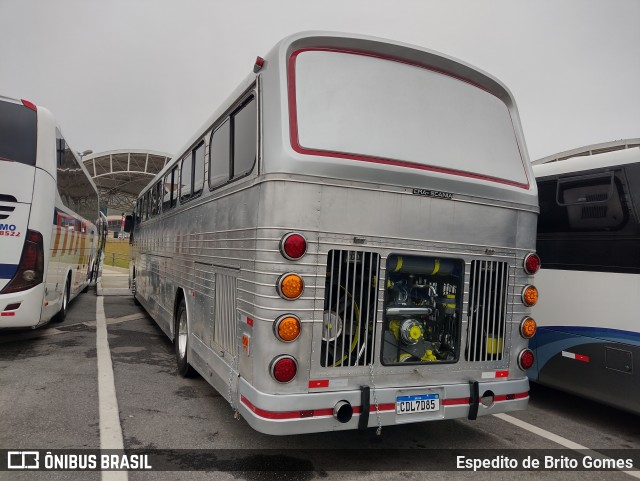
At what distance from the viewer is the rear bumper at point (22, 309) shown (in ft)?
20.9

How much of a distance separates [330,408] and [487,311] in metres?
1.68

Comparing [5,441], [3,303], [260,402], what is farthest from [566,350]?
[3,303]

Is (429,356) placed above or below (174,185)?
below

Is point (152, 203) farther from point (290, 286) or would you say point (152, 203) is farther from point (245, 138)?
point (290, 286)

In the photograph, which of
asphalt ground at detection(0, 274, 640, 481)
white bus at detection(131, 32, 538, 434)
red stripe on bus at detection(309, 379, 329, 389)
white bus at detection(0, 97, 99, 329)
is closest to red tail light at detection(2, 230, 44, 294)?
white bus at detection(0, 97, 99, 329)

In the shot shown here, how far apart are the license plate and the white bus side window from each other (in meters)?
2.47

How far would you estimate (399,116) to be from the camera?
405 cm

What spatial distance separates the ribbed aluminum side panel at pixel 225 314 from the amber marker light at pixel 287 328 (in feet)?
2.37

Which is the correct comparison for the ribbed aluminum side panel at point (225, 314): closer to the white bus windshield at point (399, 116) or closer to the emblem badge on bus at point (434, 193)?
the white bus windshield at point (399, 116)

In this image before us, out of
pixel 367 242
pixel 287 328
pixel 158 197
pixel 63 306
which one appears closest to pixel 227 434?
pixel 287 328

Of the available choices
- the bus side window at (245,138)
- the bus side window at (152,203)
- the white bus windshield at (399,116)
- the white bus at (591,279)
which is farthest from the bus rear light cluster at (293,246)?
the bus side window at (152,203)

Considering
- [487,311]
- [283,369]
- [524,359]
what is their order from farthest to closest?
[524,359]
[487,311]
[283,369]

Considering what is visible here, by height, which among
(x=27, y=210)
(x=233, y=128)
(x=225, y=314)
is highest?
(x=233, y=128)

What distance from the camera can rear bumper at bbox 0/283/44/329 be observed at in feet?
20.9
